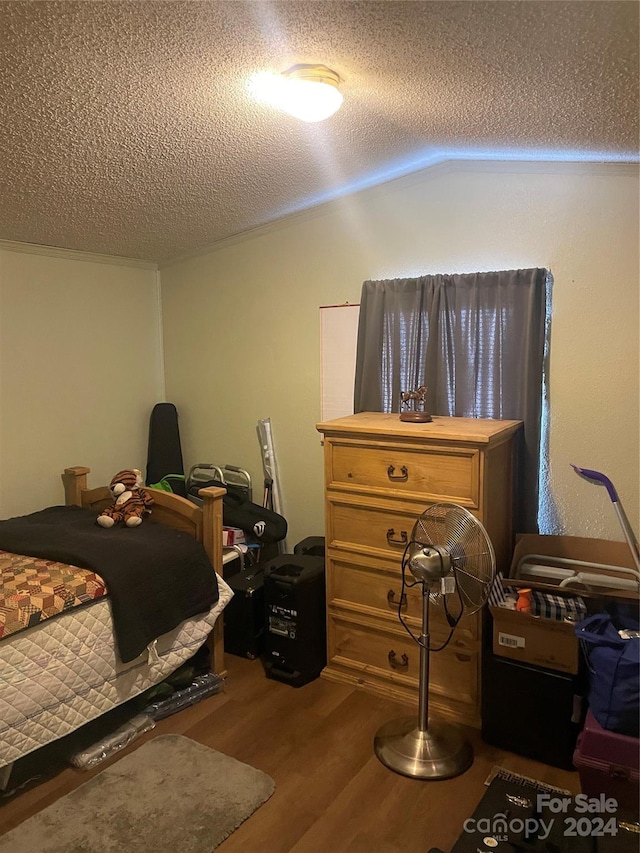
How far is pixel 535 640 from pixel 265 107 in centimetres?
212

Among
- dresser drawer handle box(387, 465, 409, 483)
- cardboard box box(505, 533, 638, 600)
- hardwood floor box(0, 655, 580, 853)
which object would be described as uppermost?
dresser drawer handle box(387, 465, 409, 483)

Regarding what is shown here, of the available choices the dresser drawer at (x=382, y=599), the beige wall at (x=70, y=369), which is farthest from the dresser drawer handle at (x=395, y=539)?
the beige wall at (x=70, y=369)

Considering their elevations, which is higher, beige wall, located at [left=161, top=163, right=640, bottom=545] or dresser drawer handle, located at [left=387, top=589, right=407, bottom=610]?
beige wall, located at [left=161, top=163, right=640, bottom=545]

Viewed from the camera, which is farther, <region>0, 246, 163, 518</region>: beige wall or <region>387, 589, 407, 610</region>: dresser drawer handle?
<region>0, 246, 163, 518</region>: beige wall

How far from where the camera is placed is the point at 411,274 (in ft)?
10.2

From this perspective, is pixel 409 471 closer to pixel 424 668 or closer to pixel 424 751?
pixel 424 668

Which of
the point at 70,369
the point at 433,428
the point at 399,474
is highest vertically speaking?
the point at 70,369

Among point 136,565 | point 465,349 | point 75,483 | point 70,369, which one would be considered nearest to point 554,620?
point 465,349

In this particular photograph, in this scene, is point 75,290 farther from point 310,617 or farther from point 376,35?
point 376,35

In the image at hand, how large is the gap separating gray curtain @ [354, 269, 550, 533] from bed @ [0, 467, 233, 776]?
109 cm

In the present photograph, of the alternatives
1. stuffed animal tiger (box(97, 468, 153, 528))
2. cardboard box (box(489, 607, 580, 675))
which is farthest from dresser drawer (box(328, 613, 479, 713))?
stuffed animal tiger (box(97, 468, 153, 528))

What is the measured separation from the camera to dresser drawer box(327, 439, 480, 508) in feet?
7.98

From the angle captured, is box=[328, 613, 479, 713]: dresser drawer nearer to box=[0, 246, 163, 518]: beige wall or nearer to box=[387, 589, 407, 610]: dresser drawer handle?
box=[387, 589, 407, 610]: dresser drawer handle

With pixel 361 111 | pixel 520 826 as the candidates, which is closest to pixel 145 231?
pixel 361 111
